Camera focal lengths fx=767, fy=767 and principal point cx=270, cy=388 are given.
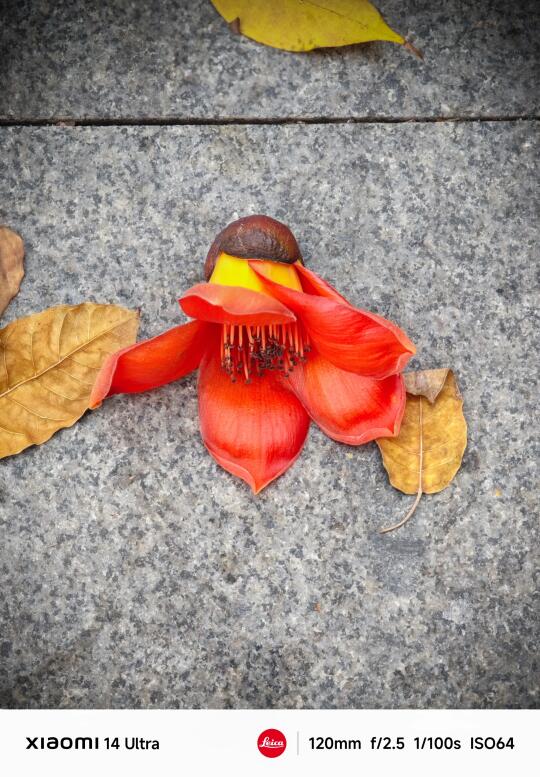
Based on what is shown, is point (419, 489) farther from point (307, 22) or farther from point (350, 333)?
point (307, 22)

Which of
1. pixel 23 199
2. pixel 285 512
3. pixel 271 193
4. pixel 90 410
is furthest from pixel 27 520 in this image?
pixel 271 193

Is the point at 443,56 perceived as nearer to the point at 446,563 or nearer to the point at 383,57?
the point at 383,57

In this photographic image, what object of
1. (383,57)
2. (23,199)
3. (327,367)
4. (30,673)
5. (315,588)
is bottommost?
(30,673)

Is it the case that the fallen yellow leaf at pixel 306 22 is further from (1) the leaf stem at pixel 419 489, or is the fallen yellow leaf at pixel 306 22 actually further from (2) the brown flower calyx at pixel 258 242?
(1) the leaf stem at pixel 419 489

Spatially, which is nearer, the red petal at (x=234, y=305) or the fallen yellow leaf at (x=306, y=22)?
the red petal at (x=234, y=305)
